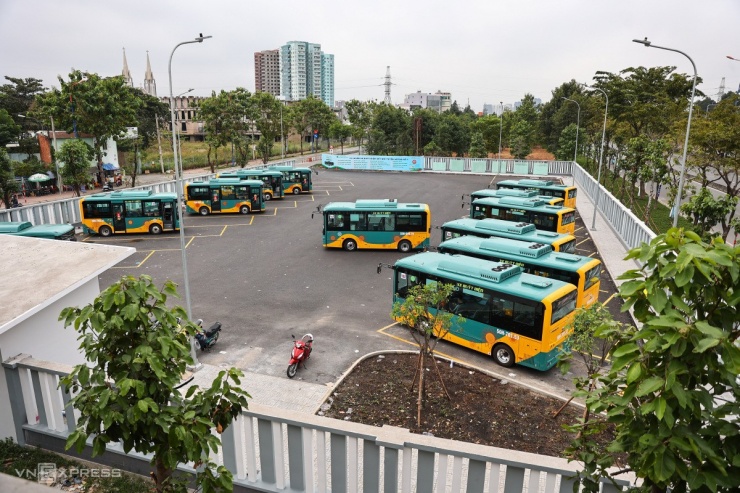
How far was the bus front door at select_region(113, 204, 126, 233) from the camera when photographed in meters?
28.0

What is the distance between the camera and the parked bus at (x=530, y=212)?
24375 mm

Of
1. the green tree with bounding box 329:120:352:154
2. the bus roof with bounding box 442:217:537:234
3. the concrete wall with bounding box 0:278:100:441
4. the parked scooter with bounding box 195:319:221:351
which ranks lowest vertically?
the parked scooter with bounding box 195:319:221:351

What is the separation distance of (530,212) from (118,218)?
21.4 metres

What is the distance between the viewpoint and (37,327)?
7.80 meters

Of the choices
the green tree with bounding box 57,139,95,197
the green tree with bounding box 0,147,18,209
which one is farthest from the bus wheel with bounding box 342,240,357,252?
the green tree with bounding box 57,139,95,197

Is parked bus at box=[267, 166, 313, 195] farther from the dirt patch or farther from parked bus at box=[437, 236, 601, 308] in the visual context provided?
the dirt patch

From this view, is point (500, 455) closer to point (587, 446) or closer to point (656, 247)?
point (587, 446)

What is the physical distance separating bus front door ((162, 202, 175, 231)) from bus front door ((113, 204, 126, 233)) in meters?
2.05

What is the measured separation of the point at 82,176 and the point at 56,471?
34.7 m

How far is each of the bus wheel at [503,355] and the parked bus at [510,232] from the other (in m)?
6.34

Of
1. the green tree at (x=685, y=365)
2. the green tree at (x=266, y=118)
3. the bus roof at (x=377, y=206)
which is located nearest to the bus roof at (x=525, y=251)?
the bus roof at (x=377, y=206)

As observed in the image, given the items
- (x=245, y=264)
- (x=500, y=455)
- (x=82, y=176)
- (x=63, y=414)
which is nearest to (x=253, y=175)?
(x=82, y=176)

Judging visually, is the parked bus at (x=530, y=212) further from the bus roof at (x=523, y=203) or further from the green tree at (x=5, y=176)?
the green tree at (x=5, y=176)

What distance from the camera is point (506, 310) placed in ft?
43.1
